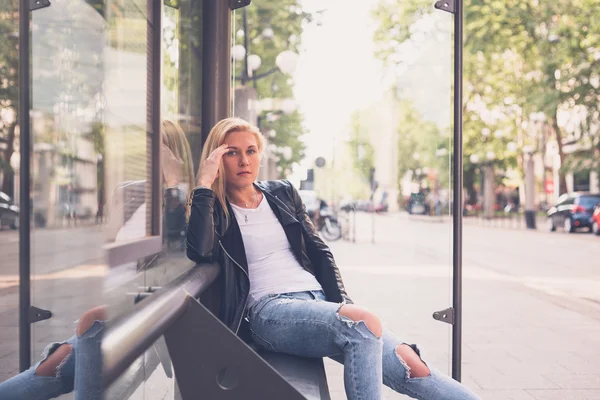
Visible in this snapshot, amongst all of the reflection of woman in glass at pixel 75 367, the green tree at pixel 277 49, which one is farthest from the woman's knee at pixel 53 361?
the green tree at pixel 277 49

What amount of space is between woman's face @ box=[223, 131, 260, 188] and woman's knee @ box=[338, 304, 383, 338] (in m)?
0.81

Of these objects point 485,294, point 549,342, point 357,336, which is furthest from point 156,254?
point 485,294

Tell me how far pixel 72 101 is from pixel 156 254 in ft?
3.04

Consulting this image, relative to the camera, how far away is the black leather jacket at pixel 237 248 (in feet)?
7.65

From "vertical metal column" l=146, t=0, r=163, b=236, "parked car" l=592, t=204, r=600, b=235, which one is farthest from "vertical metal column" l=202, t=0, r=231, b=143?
"parked car" l=592, t=204, r=600, b=235

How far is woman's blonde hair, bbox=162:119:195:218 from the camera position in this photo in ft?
6.82

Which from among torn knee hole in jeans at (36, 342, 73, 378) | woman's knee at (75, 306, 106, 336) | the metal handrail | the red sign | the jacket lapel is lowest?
torn knee hole in jeans at (36, 342, 73, 378)

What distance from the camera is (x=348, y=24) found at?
329cm

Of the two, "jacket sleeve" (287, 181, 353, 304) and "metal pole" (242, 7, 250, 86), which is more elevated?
"metal pole" (242, 7, 250, 86)

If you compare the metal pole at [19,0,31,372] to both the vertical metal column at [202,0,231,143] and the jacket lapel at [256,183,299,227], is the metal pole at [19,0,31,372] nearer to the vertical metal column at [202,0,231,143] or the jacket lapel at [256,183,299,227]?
the jacket lapel at [256,183,299,227]

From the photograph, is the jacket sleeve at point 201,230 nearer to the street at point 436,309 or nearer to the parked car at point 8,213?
the street at point 436,309

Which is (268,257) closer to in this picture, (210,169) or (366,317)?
(210,169)

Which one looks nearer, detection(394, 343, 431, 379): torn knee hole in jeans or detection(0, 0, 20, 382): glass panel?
detection(0, 0, 20, 382): glass panel

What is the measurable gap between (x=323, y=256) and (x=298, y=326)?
468mm
